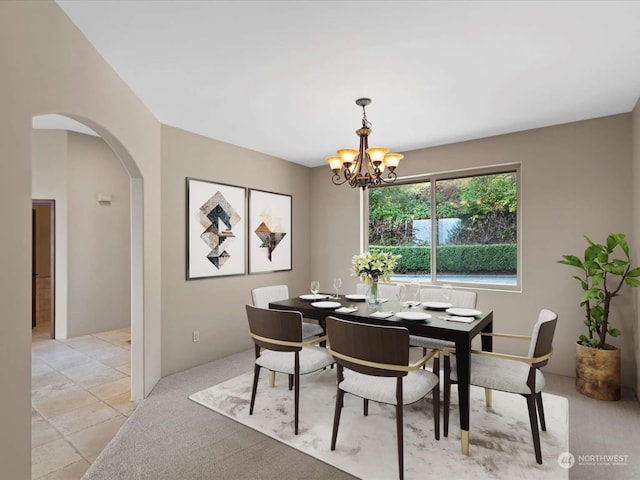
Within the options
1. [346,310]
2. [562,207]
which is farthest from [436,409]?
[562,207]

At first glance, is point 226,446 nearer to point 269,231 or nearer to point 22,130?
point 22,130

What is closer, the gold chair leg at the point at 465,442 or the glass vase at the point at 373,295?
A: the gold chair leg at the point at 465,442

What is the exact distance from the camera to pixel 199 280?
3992mm

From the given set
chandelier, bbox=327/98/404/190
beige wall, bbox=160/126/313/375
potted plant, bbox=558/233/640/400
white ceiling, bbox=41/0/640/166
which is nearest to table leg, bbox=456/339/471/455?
chandelier, bbox=327/98/404/190

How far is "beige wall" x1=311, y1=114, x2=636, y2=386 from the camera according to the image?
3393mm

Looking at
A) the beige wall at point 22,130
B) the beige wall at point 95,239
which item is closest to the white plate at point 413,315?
the beige wall at point 22,130

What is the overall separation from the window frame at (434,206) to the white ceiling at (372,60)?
0.56m

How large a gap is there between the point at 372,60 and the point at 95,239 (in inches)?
189

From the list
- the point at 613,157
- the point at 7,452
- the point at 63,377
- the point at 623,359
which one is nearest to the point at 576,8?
the point at 613,157

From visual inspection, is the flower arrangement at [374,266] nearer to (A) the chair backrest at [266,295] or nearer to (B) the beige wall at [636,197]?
(A) the chair backrest at [266,295]

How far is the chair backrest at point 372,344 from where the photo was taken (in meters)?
→ 2.05

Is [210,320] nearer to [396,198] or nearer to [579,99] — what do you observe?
[396,198]

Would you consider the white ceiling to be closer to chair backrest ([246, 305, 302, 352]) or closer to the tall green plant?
the tall green plant

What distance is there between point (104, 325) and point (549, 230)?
6043 millimetres
